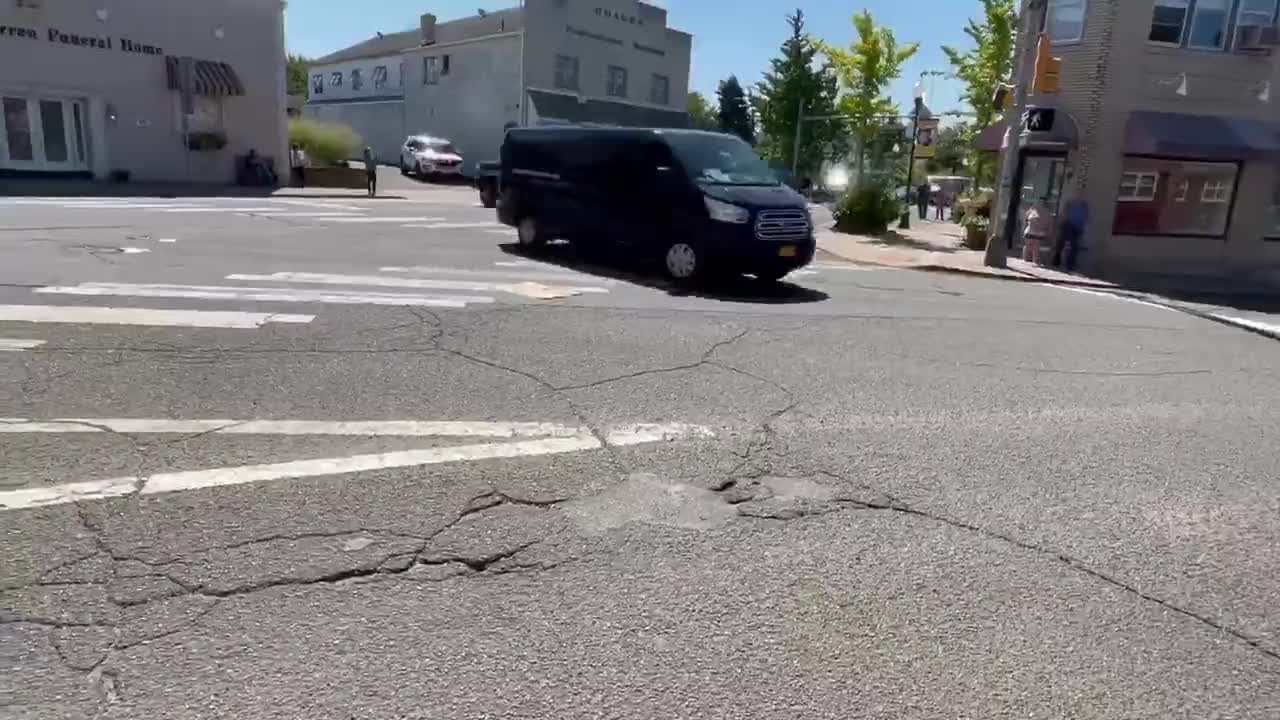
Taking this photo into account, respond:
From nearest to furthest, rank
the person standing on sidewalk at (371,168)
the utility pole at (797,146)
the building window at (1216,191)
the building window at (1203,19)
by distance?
the building window at (1203,19) < the building window at (1216,191) < the person standing on sidewalk at (371,168) < the utility pole at (797,146)

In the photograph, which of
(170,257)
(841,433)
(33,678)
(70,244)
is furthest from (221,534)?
(70,244)

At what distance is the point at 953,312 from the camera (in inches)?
424

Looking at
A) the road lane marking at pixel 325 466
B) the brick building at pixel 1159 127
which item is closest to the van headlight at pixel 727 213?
the road lane marking at pixel 325 466

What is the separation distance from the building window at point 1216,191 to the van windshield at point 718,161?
13.2 meters

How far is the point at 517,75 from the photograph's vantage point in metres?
38.8

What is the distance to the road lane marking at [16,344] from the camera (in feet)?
20.2

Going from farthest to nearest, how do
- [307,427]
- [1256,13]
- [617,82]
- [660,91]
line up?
[660,91] → [617,82] → [1256,13] → [307,427]

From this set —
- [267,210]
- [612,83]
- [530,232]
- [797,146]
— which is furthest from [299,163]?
[797,146]

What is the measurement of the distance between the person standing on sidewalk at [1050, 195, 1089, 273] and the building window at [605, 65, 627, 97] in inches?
1161

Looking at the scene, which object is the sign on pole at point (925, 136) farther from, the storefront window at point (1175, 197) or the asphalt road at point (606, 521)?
the asphalt road at point (606, 521)

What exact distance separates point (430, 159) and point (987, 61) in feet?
74.1

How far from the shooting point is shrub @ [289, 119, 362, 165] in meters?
32.4

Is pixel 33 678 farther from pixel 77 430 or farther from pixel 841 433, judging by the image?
pixel 841 433

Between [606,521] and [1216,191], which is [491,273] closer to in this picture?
[606,521]
